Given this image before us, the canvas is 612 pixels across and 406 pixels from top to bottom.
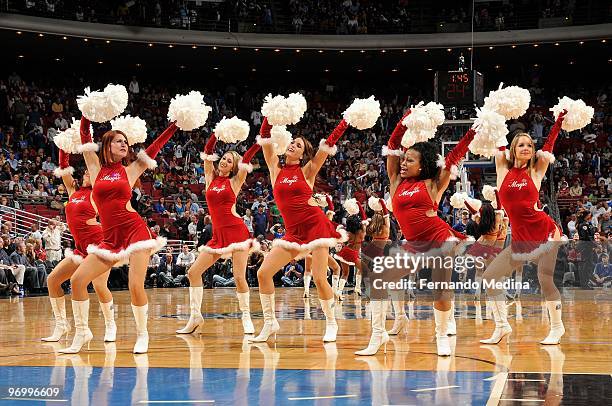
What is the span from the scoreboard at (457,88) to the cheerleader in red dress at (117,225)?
1270 cm

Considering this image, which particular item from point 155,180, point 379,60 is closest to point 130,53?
point 155,180

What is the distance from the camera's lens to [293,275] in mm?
20281

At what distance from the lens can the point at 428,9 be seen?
2870 centimetres

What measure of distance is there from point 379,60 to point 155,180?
376 inches

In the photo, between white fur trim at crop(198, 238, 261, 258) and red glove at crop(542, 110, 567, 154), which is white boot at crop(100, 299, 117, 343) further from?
red glove at crop(542, 110, 567, 154)

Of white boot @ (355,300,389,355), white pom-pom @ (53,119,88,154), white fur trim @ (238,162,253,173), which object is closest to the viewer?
white boot @ (355,300,389,355)

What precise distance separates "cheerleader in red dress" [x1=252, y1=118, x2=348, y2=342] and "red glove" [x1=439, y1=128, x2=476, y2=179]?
1.43 metres

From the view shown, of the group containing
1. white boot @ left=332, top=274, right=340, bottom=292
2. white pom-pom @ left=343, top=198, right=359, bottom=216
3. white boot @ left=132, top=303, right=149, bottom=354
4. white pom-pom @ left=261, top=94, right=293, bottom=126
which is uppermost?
white pom-pom @ left=261, top=94, right=293, bottom=126

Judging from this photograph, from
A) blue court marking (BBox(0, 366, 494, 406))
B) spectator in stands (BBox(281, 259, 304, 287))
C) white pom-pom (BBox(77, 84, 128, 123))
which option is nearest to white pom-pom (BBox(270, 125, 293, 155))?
white pom-pom (BBox(77, 84, 128, 123))

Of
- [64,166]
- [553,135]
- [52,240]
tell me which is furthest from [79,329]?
[52,240]

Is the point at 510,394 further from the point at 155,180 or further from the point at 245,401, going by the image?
the point at 155,180

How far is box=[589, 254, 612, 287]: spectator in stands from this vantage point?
15328 mm

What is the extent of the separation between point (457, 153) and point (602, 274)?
9730 millimetres

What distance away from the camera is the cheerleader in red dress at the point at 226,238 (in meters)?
8.91
